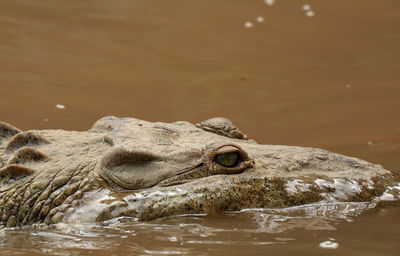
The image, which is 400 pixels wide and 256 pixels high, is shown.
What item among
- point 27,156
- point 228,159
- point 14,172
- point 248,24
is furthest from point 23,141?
point 248,24

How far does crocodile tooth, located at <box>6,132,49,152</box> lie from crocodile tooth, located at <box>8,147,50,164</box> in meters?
0.24

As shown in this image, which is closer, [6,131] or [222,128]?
[6,131]

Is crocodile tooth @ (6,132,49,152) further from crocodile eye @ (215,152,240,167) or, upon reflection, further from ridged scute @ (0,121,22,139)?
crocodile eye @ (215,152,240,167)

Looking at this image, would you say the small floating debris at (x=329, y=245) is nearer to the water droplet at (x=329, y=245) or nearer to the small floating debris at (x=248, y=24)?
the water droplet at (x=329, y=245)

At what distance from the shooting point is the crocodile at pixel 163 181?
4.39 m

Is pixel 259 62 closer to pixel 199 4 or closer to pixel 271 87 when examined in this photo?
pixel 271 87

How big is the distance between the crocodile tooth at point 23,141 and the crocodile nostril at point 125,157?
0.64m

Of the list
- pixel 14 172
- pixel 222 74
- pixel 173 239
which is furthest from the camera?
pixel 222 74

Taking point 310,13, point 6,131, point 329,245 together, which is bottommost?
point 329,245

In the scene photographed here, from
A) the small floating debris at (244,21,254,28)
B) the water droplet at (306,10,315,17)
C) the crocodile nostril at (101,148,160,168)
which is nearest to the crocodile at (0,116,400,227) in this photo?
the crocodile nostril at (101,148,160,168)

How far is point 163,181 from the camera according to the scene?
446cm

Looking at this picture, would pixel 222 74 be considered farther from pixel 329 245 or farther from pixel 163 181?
pixel 329 245

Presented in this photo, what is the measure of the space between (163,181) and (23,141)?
105cm

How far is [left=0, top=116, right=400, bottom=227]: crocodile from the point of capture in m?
4.39
